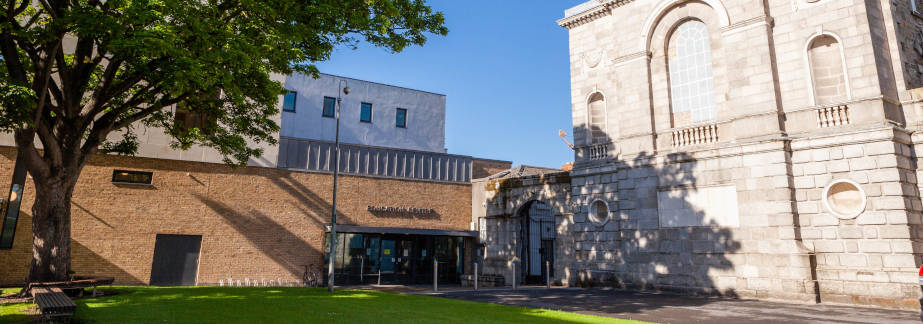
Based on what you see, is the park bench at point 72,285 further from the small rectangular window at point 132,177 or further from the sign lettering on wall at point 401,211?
the sign lettering on wall at point 401,211

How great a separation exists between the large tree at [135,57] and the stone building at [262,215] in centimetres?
608

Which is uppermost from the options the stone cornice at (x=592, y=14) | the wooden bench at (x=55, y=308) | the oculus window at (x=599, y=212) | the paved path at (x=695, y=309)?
the stone cornice at (x=592, y=14)

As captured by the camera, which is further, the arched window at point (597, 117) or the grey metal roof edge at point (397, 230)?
the grey metal roof edge at point (397, 230)

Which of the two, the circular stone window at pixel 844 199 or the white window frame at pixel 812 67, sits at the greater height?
the white window frame at pixel 812 67

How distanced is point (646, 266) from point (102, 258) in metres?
20.3

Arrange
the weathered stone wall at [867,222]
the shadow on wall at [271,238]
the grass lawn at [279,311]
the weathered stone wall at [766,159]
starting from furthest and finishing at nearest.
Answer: the shadow on wall at [271,238] < the weathered stone wall at [766,159] < the weathered stone wall at [867,222] < the grass lawn at [279,311]

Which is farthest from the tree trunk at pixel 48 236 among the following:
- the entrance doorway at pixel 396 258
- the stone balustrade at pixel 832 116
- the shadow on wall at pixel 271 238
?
the stone balustrade at pixel 832 116

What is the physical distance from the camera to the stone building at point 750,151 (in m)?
14.3

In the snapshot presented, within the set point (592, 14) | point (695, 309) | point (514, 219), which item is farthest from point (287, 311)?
point (592, 14)

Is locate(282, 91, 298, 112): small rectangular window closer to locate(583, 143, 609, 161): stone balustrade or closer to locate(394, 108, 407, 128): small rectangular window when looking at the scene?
locate(394, 108, 407, 128): small rectangular window

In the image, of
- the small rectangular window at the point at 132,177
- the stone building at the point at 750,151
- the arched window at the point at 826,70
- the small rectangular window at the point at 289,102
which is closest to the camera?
the stone building at the point at 750,151

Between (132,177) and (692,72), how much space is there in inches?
866

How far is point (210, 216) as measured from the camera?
21375 millimetres

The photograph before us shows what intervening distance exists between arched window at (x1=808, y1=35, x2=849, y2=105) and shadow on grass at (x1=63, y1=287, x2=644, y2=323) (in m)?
11.0
